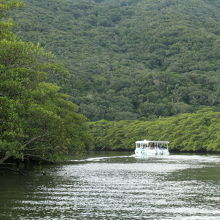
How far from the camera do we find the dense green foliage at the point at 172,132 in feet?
351

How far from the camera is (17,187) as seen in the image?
33875mm

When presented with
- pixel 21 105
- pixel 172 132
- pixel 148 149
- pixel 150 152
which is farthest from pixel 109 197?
pixel 172 132

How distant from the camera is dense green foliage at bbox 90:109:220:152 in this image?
10700cm

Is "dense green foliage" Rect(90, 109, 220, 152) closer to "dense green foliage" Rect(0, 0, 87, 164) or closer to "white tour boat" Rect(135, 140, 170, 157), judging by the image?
"white tour boat" Rect(135, 140, 170, 157)

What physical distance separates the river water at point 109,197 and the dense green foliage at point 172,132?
64.4m

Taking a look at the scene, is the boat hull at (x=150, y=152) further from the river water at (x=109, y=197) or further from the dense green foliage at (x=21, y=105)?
Result: the river water at (x=109, y=197)

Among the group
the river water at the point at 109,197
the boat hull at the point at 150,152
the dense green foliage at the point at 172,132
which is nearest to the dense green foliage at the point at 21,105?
the river water at the point at 109,197

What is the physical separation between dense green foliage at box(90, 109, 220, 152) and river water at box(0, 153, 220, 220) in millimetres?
64401

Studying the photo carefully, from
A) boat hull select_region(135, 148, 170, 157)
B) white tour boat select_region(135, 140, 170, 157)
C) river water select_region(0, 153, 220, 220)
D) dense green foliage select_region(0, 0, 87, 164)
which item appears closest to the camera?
river water select_region(0, 153, 220, 220)

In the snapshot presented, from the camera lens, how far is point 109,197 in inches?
1172

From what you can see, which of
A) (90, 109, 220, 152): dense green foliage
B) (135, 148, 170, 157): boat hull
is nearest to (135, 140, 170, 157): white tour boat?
(135, 148, 170, 157): boat hull

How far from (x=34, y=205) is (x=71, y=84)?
157 m

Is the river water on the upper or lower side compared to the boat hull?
lower

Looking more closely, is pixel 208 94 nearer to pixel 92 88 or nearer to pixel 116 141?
pixel 92 88
